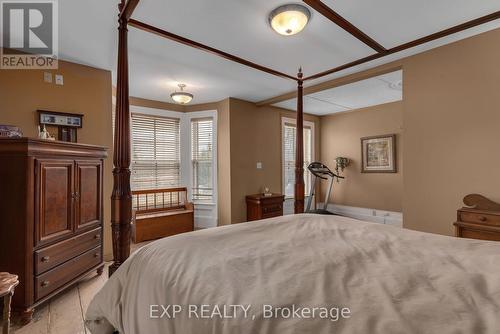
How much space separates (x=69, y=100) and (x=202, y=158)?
2.40 meters

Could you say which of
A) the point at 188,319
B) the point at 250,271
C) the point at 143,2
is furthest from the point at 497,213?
the point at 143,2

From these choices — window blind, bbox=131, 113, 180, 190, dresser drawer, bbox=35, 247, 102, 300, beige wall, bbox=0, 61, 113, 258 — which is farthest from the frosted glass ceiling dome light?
window blind, bbox=131, 113, 180, 190

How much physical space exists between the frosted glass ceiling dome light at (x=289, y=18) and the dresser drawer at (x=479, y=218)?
233 centimetres

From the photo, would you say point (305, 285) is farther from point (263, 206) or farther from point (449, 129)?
point (263, 206)

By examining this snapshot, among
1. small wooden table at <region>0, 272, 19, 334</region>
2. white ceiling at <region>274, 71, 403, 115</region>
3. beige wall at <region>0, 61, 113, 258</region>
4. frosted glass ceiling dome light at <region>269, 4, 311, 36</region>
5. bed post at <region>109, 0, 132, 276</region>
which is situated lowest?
small wooden table at <region>0, 272, 19, 334</region>

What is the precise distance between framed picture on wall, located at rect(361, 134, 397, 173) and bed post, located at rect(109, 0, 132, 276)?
487 cm

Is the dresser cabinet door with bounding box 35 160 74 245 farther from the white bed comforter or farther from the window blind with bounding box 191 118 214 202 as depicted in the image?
the window blind with bounding box 191 118 214 202

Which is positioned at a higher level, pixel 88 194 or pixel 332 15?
pixel 332 15

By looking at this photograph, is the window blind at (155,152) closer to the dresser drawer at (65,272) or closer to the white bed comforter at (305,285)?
the dresser drawer at (65,272)

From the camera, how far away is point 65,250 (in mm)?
2361

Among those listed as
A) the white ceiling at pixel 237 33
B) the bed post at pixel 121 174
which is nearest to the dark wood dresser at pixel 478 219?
the white ceiling at pixel 237 33

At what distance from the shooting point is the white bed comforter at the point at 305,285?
64 centimetres

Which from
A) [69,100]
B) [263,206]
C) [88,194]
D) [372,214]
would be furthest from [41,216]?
[372,214]

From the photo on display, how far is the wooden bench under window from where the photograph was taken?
13.5ft
